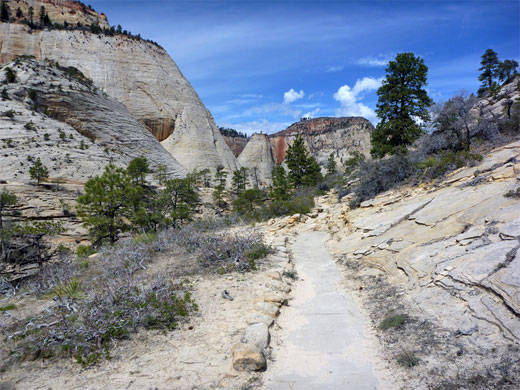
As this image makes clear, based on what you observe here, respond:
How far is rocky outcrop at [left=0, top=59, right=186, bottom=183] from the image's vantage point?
2273cm

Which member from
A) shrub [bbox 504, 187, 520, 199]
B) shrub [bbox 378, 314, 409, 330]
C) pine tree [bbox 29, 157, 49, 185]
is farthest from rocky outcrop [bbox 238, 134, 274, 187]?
shrub [bbox 378, 314, 409, 330]

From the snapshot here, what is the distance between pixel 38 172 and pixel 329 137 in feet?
274

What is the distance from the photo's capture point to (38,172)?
20.7 metres

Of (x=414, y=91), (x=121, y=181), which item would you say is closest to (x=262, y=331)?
(x=121, y=181)

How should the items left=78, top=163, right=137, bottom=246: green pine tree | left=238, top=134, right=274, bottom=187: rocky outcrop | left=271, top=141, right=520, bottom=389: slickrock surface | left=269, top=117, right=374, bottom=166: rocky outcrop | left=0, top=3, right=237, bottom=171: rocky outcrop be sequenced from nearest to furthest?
left=271, top=141, right=520, bottom=389: slickrock surface
left=78, top=163, right=137, bottom=246: green pine tree
left=0, top=3, right=237, bottom=171: rocky outcrop
left=238, top=134, right=274, bottom=187: rocky outcrop
left=269, top=117, right=374, bottom=166: rocky outcrop

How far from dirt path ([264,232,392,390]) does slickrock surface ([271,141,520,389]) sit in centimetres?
33

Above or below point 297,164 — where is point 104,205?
below

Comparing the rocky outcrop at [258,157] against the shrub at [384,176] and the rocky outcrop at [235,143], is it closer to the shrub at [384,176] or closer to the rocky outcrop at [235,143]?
the rocky outcrop at [235,143]

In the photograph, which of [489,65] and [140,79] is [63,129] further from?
[489,65]

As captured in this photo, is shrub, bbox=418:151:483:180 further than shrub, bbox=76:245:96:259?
No

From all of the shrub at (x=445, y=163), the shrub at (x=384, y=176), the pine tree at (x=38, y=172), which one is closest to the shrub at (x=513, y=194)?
the shrub at (x=445, y=163)

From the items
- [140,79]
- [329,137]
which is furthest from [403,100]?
[329,137]

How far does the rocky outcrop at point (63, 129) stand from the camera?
895 inches

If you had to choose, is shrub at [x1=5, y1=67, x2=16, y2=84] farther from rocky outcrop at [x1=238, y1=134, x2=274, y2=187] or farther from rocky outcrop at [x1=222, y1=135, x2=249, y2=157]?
rocky outcrop at [x1=222, y1=135, x2=249, y2=157]
